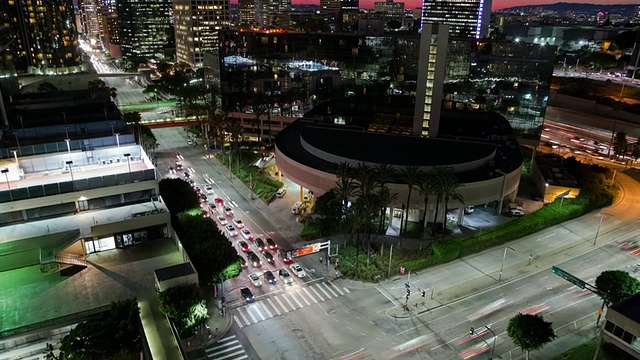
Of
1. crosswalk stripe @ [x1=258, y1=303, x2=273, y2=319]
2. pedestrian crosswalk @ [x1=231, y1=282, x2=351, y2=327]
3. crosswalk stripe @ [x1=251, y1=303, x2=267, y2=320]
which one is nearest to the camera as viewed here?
crosswalk stripe @ [x1=251, y1=303, x2=267, y2=320]

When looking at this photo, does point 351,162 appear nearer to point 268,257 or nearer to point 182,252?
point 268,257

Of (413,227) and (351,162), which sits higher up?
(351,162)

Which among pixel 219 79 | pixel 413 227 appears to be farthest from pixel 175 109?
pixel 413 227

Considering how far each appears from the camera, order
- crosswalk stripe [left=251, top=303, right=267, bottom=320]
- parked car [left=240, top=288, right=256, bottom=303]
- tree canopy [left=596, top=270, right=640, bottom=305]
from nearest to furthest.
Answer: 1. tree canopy [left=596, top=270, right=640, bottom=305]
2. crosswalk stripe [left=251, top=303, right=267, bottom=320]
3. parked car [left=240, top=288, right=256, bottom=303]

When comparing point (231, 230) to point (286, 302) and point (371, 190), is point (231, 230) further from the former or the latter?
point (371, 190)

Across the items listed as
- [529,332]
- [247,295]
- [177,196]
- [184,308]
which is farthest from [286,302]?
[529,332]

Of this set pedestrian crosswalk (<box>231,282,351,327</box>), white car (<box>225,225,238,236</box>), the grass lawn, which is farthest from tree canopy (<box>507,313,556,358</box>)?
white car (<box>225,225,238,236</box>)

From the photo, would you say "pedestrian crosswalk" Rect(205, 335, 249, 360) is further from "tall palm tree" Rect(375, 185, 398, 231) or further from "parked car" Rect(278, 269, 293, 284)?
"tall palm tree" Rect(375, 185, 398, 231)
